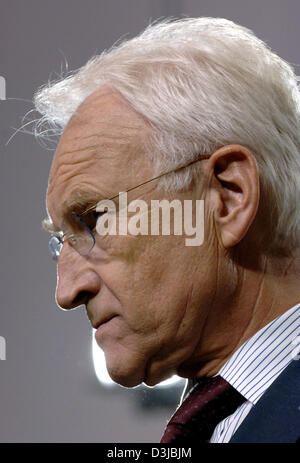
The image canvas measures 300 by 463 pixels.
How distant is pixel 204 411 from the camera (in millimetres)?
1086

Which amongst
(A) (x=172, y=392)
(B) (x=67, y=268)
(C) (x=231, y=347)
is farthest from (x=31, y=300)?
(C) (x=231, y=347)

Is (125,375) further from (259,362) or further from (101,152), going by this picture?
(101,152)

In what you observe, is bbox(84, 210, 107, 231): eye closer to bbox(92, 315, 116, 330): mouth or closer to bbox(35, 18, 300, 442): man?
bbox(35, 18, 300, 442): man

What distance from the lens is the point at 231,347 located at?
111 centimetres

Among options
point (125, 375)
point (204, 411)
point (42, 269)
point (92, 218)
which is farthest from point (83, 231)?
point (42, 269)

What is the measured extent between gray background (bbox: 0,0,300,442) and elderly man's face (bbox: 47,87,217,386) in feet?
2.62

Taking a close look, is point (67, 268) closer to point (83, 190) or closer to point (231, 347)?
point (83, 190)

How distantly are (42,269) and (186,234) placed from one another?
3.26ft

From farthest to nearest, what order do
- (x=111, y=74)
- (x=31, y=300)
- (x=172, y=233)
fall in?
(x=31, y=300) → (x=111, y=74) → (x=172, y=233)

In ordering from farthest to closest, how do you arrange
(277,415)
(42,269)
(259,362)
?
(42,269)
(259,362)
(277,415)

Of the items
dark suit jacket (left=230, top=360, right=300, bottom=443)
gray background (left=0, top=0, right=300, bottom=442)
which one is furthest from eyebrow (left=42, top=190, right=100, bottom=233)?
gray background (left=0, top=0, right=300, bottom=442)

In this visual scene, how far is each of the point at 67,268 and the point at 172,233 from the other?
198 millimetres

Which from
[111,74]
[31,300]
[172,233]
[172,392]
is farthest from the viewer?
[31,300]

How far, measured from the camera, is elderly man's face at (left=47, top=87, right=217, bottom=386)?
1.07 meters
